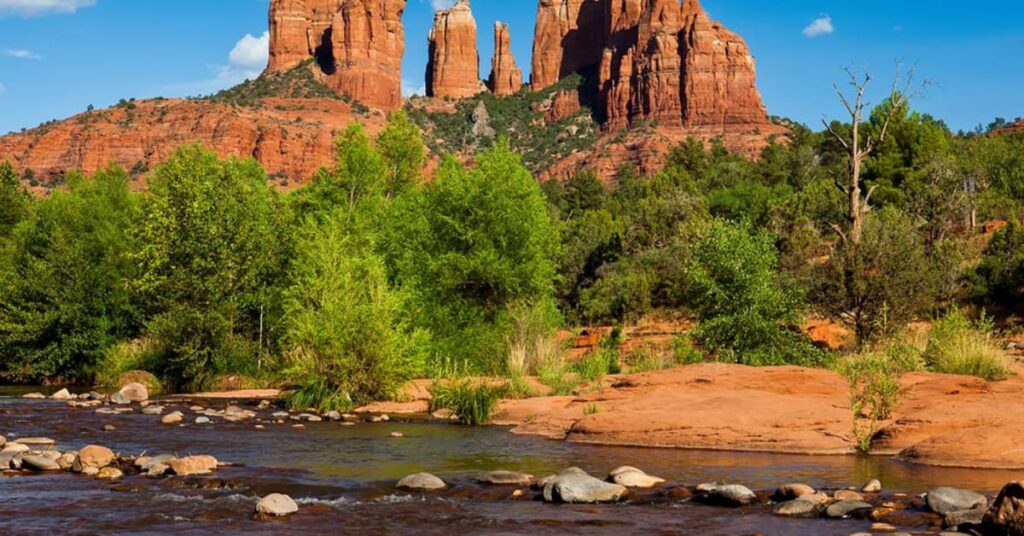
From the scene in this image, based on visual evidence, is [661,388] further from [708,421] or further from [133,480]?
[133,480]

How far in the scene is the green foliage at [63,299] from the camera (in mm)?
34750

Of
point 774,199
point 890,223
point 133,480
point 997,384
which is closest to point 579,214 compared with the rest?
point 774,199

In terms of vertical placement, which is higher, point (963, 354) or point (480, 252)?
point (480, 252)

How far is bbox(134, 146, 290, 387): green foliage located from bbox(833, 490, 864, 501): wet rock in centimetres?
2344

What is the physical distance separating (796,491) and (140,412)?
17386mm

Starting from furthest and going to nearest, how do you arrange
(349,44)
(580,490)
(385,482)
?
1. (349,44)
2. (385,482)
3. (580,490)

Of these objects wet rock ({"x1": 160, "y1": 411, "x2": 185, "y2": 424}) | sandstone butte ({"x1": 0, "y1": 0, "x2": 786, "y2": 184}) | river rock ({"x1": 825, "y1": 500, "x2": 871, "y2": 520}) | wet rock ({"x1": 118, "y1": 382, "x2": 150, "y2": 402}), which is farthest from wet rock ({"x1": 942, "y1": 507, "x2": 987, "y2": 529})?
sandstone butte ({"x1": 0, "y1": 0, "x2": 786, "y2": 184})

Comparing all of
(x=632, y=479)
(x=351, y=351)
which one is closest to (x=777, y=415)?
(x=632, y=479)

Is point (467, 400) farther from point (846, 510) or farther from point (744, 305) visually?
point (846, 510)

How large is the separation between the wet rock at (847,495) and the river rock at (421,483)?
515cm

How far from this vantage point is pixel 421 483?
12.2 meters

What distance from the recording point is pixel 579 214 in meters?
79.1

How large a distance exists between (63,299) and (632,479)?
99.8ft

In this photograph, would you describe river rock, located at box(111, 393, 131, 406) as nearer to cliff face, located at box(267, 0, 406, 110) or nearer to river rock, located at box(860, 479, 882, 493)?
river rock, located at box(860, 479, 882, 493)
